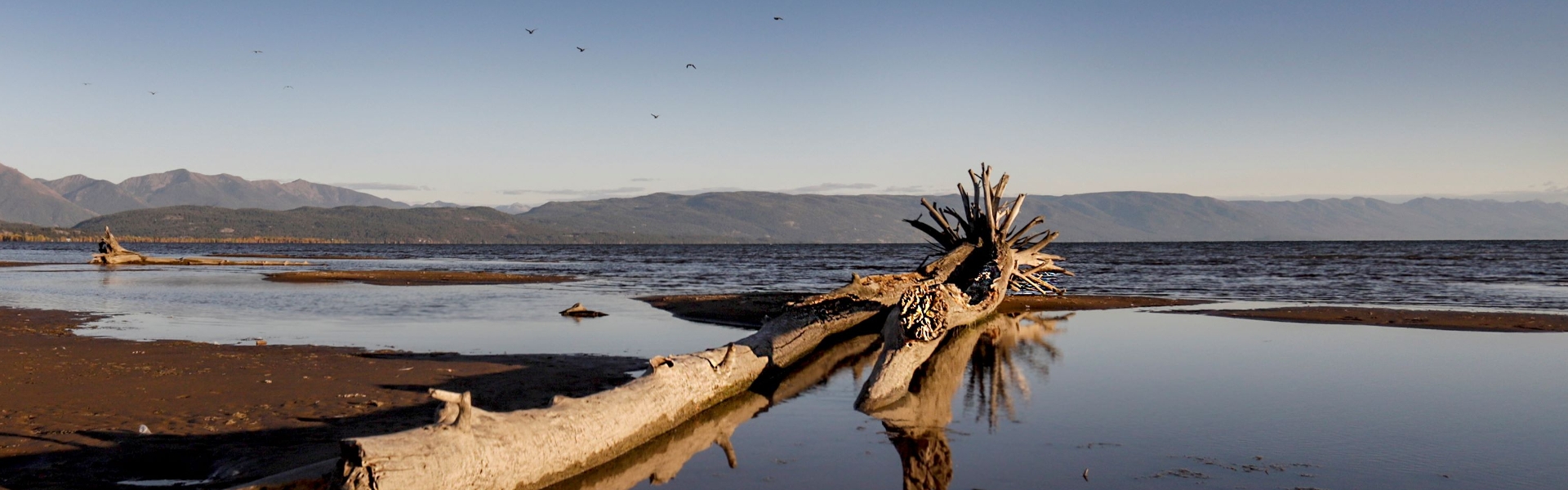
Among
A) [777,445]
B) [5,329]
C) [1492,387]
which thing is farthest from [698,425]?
[5,329]

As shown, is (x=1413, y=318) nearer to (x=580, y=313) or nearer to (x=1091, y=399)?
(x=1091, y=399)

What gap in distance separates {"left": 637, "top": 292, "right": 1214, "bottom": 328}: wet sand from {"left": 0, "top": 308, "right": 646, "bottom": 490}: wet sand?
23.1 feet

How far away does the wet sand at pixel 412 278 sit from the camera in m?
35.5

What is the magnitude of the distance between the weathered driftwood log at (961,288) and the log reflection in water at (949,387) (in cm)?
31

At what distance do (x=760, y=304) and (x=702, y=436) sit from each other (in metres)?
13.2

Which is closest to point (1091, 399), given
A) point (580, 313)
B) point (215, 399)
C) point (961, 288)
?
point (215, 399)

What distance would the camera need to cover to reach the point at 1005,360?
13.4 m

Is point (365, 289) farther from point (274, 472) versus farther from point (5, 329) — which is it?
point (274, 472)

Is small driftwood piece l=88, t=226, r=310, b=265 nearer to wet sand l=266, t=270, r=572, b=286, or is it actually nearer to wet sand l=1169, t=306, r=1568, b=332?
wet sand l=266, t=270, r=572, b=286

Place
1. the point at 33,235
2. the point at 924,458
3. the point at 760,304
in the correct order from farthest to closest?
the point at 33,235 → the point at 760,304 → the point at 924,458

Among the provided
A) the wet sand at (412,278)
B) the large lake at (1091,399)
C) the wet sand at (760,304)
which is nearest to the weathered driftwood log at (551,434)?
the large lake at (1091,399)

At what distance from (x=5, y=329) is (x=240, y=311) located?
515cm

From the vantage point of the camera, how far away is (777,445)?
7.91 meters

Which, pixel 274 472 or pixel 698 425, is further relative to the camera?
pixel 698 425
